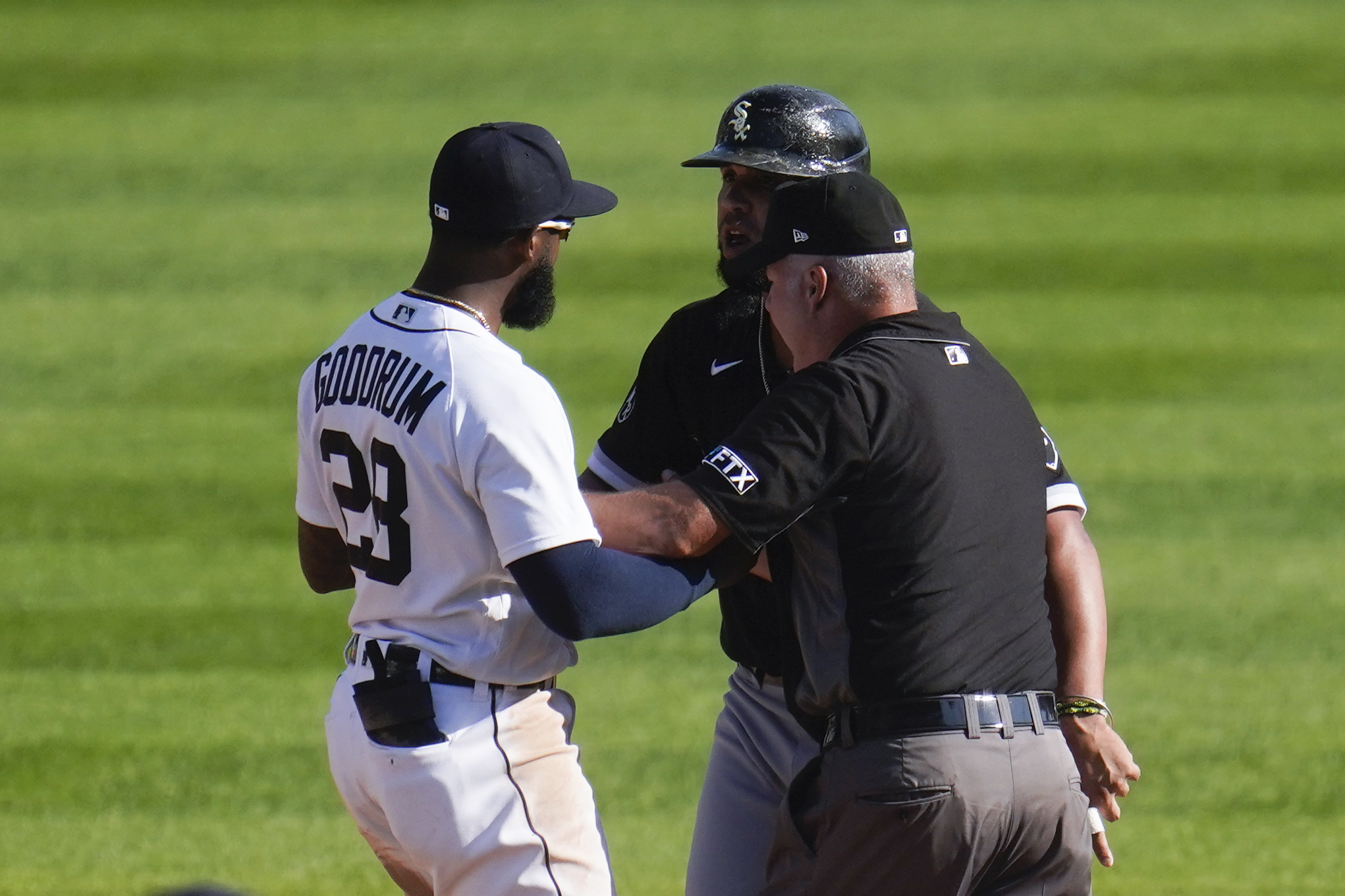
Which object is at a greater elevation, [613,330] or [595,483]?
[595,483]

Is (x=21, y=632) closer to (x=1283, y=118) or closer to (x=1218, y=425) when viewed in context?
(x=1218, y=425)

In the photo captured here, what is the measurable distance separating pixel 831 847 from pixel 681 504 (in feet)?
2.24

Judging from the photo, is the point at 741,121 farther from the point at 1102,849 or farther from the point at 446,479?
the point at 1102,849

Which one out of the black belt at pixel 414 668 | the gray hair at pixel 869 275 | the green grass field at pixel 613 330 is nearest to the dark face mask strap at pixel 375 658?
the black belt at pixel 414 668

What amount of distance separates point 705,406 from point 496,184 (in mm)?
957

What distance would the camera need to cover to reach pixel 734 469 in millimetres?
2807

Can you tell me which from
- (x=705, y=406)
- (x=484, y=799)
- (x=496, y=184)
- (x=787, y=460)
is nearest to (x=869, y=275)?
(x=787, y=460)

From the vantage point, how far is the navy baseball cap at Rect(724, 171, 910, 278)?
9.70 feet

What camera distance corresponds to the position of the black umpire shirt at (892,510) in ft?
9.18

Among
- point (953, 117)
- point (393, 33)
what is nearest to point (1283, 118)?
point (953, 117)

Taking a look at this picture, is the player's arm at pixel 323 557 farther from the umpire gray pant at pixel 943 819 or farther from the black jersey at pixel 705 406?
the umpire gray pant at pixel 943 819

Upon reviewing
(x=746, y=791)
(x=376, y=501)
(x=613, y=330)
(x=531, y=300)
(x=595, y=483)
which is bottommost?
(x=613, y=330)

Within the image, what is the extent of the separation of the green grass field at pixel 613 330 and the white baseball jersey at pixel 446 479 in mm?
2460

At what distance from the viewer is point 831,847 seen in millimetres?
2898
